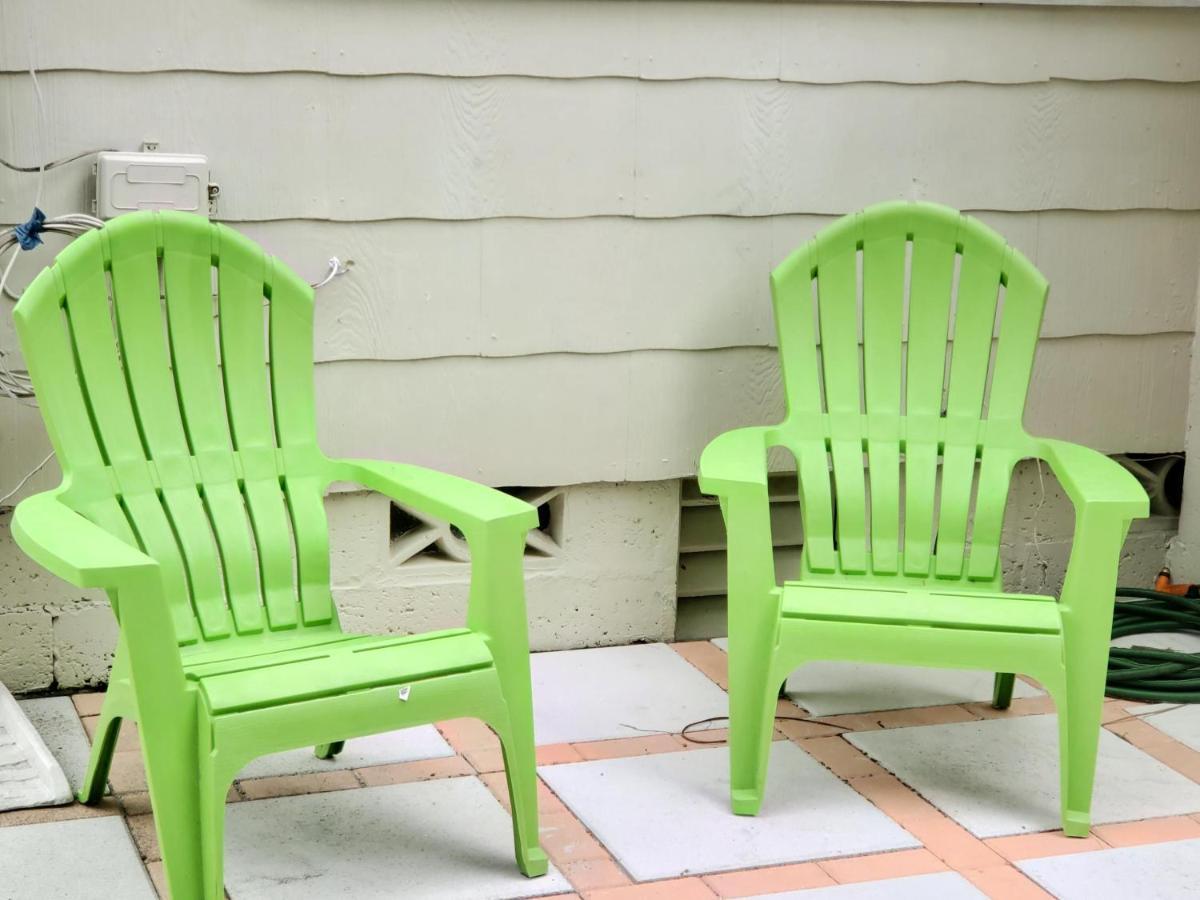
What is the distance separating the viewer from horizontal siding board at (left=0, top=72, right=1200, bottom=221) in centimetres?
293

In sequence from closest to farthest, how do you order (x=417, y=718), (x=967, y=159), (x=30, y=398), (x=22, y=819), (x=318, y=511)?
(x=417, y=718)
(x=22, y=819)
(x=318, y=511)
(x=30, y=398)
(x=967, y=159)

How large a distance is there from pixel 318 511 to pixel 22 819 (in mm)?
737

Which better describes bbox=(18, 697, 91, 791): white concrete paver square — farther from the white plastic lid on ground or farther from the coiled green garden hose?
the coiled green garden hose

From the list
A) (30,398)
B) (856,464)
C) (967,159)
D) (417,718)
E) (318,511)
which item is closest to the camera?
(417,718)

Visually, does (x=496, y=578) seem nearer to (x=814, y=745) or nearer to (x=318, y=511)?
(x=318, y=511)

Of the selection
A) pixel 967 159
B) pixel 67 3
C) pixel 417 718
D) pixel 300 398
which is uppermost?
pixel 67 3

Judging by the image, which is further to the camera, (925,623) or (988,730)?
(988,730)

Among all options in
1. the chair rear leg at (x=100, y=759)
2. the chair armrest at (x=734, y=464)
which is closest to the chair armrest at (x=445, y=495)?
the chair armrest at (x=734, y=464)

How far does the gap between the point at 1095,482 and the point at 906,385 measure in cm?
59

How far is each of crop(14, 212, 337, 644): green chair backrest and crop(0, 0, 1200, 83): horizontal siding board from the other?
0.49 m

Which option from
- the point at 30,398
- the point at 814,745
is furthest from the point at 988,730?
the point at 30,398

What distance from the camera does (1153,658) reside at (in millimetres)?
3424

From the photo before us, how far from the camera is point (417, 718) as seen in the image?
2250mm

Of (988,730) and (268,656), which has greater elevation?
(268,656)
